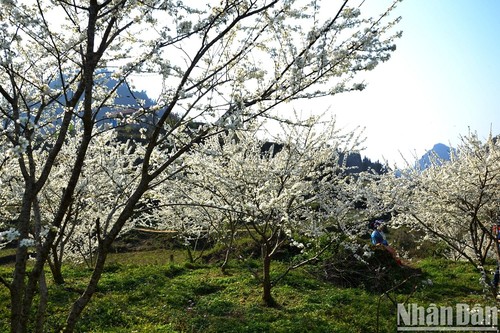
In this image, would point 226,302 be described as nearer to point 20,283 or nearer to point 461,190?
point 20,283

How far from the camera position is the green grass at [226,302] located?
7539 millimetres

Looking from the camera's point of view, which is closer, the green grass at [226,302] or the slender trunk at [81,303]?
the slender trunk at [81,303]

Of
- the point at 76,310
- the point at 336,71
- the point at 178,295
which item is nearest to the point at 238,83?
the point at 336,71

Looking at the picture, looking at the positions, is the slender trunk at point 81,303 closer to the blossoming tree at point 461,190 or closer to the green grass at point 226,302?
the green grass at point 226,302

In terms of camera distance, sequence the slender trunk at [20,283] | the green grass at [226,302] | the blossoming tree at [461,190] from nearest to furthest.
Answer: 1. the slender trunk at [20,283]
2. the green grass at [226,302]
3. the blossoming tree at [461,190]

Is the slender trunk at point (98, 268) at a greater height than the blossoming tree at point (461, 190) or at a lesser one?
lesser

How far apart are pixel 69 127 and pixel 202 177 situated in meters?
4.29

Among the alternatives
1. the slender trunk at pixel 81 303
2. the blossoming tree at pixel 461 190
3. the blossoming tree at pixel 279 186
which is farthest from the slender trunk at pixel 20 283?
the blossoming tree at pixel 461 190

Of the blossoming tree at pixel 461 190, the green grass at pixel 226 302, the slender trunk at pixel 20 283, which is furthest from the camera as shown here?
the blossoming tree at pixel 461 190

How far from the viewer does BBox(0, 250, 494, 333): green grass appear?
754 cm

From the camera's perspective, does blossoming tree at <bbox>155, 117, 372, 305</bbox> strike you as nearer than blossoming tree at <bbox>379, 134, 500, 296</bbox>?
Yes

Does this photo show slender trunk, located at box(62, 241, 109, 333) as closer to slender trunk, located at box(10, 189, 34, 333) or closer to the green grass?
slender trunk, located at box(10, 189, 34, 333)

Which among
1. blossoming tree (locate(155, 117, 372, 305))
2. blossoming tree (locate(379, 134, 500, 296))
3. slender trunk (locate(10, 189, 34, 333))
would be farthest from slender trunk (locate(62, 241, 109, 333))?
blossoming tree (locate(379, 134, 500, 296))

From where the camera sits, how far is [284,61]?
3947mm
